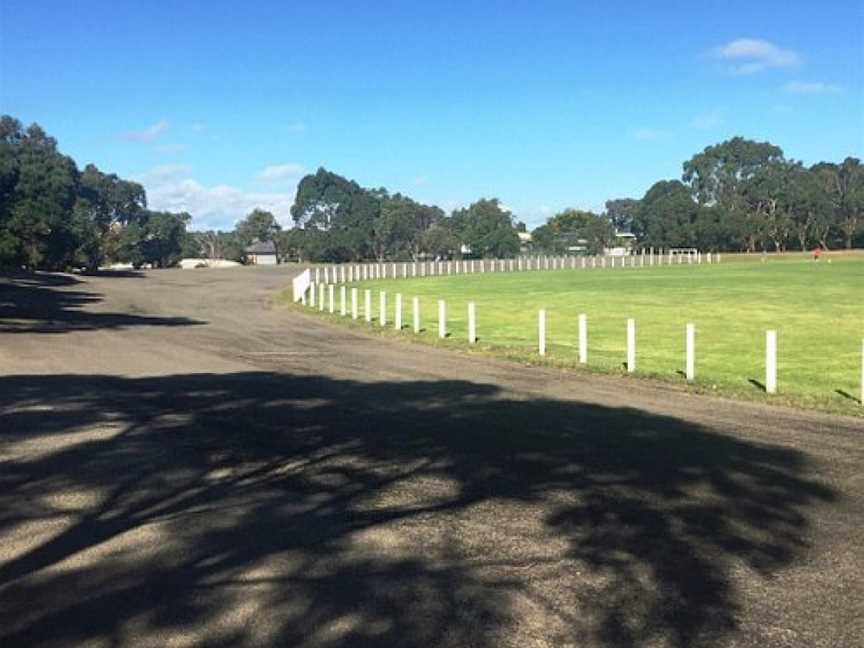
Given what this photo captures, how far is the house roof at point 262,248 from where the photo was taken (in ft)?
555

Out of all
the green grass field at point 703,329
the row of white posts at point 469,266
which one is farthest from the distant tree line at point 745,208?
the green grass field at point 703,329

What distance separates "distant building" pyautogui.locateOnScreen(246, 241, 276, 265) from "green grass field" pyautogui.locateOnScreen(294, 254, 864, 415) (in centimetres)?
11707

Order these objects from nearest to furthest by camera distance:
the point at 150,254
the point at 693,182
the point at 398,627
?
the point at 398,627 → the point at 150,254 → the point at 693,182

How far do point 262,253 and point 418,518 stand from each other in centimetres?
16461

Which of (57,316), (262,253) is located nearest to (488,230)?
(262,253)

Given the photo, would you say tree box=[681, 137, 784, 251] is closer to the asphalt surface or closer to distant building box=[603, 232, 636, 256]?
distant building box=[603, 232, 636, 256]

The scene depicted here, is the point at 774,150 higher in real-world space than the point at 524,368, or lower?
higher

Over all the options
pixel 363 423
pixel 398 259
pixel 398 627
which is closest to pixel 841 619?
pixel 398 627

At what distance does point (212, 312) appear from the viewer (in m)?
36.4

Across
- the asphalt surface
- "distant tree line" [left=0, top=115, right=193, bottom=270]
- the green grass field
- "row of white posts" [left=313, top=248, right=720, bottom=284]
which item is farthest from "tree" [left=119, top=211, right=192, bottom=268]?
the asphalt surface

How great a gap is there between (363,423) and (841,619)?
6.47 metres

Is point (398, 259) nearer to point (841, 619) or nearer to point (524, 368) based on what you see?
point (524, 368)

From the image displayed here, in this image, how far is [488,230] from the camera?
153250 millimetres

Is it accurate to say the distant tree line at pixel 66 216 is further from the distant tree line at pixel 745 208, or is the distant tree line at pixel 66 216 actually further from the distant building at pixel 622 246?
the distant building at pixel 622 246
